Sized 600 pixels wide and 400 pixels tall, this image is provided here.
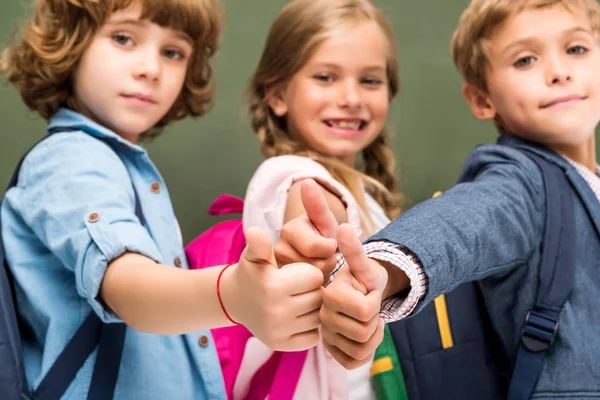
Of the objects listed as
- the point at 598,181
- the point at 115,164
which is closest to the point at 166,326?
the point at 115,164

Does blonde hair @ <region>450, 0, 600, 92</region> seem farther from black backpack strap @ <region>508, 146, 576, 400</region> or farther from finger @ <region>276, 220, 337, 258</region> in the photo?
finger @ <region>276, 220, 337, 258</region>

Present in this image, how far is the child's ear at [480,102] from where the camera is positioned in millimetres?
1152

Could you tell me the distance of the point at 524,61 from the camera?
3.46 ft

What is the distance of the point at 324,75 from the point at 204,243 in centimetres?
38

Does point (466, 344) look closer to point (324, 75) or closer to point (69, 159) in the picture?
point (324, 75)

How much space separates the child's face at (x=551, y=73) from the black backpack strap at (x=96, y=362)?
711mm

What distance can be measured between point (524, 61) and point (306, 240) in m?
0.63

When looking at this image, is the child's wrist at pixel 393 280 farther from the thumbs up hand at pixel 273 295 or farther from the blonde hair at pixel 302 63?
the blonde hair at pixel 302 63

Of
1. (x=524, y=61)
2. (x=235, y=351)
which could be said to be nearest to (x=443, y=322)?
(x=235, y=351)

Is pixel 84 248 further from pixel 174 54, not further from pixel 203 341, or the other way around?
pixel 174 54

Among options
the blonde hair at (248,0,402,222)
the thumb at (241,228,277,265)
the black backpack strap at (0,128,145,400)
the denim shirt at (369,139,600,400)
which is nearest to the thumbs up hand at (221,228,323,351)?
the thumb at (241,228,277,265)

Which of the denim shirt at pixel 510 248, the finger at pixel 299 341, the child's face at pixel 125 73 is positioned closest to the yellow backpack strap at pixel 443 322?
the denim shirt at pixel 510 248

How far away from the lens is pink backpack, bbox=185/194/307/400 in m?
0.97

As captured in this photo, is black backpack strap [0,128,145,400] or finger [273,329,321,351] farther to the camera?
black backpack strap [0,128,145,400]
